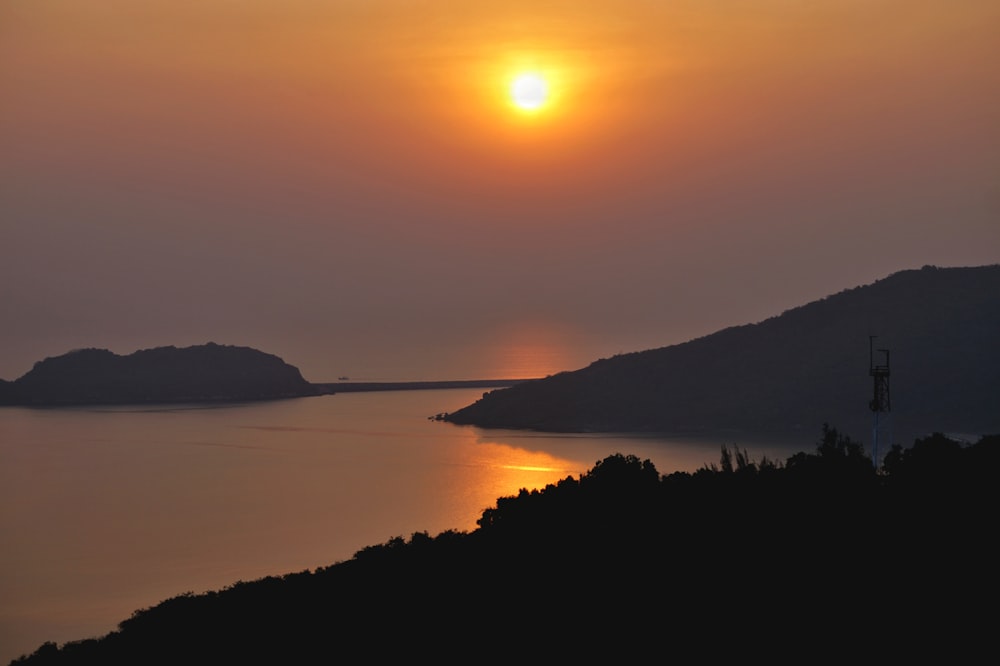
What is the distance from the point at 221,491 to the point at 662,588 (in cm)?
7361

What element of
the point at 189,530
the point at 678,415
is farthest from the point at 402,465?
the point at 678,415

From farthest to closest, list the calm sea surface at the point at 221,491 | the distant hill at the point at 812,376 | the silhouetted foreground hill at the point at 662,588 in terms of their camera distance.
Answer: the distant hill at the point at 812,376, the calm sea surface at the point at 221,491, the silhouetted foreground hill at the point at 662,588

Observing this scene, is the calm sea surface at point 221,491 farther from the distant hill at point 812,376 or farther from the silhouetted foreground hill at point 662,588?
the silhouetted foreground hill at point 662,588

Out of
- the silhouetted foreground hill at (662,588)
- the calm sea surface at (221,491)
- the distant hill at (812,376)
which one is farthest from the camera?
the distant hill at (812,376)

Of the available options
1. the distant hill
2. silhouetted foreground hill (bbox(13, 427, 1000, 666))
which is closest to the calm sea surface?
the distant hill

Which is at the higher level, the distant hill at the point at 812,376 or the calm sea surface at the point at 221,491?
the distant hill at the point at 812,376

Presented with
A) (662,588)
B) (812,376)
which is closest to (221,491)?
(662,588)

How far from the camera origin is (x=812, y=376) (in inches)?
5846


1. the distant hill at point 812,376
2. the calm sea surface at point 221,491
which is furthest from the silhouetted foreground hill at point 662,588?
the distant hill at point 812,376

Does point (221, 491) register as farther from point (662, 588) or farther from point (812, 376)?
point (812, 376)

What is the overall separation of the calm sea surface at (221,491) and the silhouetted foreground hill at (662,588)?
2134 centimetres

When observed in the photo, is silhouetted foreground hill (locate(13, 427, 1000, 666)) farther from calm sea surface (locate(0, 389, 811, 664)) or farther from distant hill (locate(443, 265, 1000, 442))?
distant hill (locate(443, 265, 1000, 442))

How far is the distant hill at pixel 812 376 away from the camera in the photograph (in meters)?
137

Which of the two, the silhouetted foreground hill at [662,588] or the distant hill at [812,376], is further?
the distant hill at [812,376]
